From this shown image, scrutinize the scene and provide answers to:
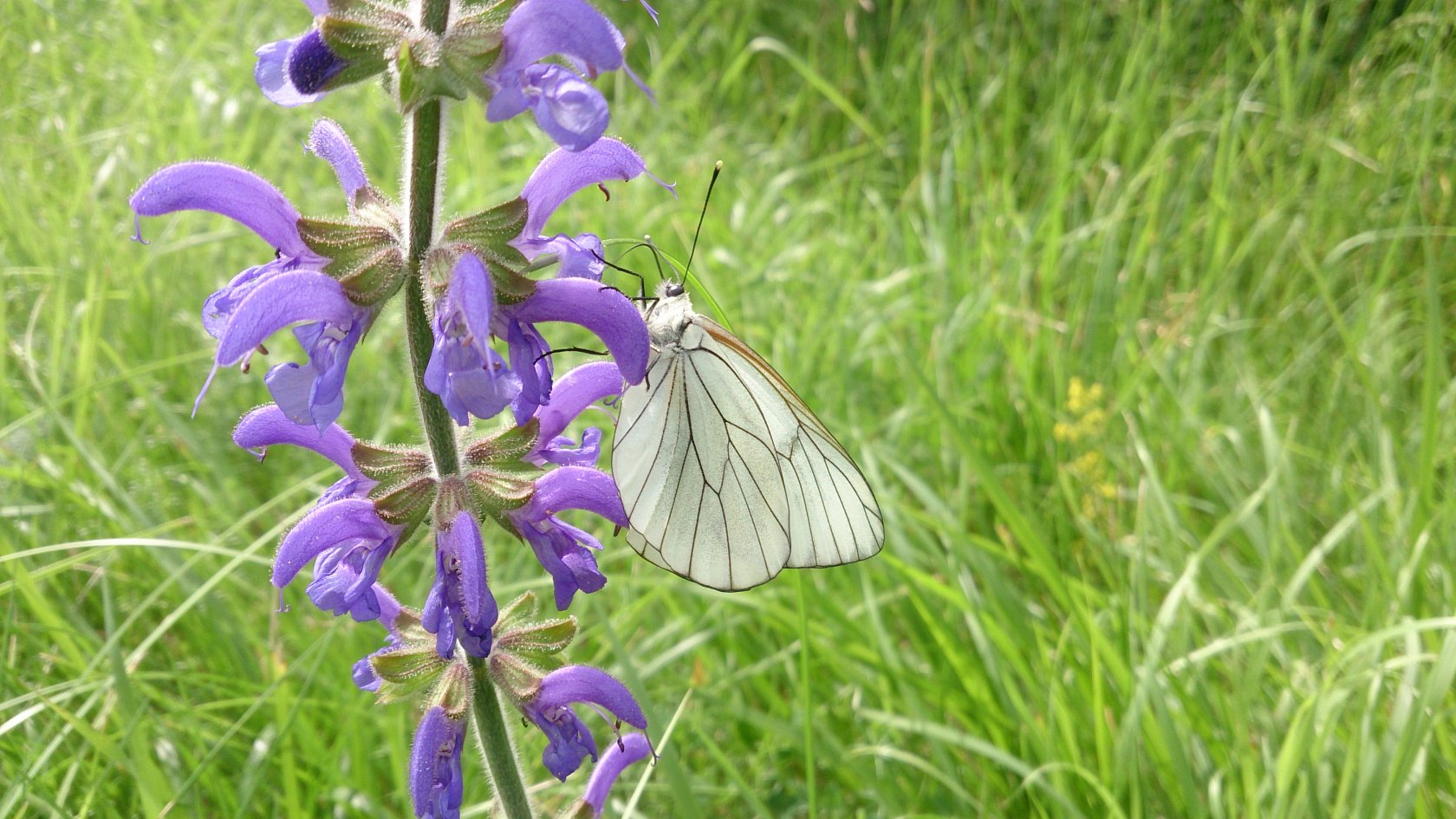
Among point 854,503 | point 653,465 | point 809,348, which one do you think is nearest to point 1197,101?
point 809,348

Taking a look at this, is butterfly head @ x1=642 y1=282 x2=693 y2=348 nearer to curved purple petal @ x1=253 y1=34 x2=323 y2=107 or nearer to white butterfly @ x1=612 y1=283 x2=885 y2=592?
white butterfly @ x1=612 y1=283 x2=885 y2=592

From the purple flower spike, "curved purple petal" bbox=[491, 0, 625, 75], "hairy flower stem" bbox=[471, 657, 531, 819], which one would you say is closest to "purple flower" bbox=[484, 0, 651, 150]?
"curved purple petal" bbox=[491, 0, 625, 75]

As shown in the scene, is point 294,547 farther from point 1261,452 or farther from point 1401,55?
point 1401,55

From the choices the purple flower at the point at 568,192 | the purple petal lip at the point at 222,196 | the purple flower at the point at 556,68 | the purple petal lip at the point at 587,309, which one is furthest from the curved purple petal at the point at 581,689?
the purple flower at the point at 556,68

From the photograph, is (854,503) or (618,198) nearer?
(854,503)

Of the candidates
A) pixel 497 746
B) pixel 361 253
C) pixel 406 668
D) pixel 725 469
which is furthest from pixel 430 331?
pixel 725 469

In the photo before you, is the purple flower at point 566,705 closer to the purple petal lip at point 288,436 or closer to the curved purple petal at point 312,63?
the purple petal lip at point 288,436
